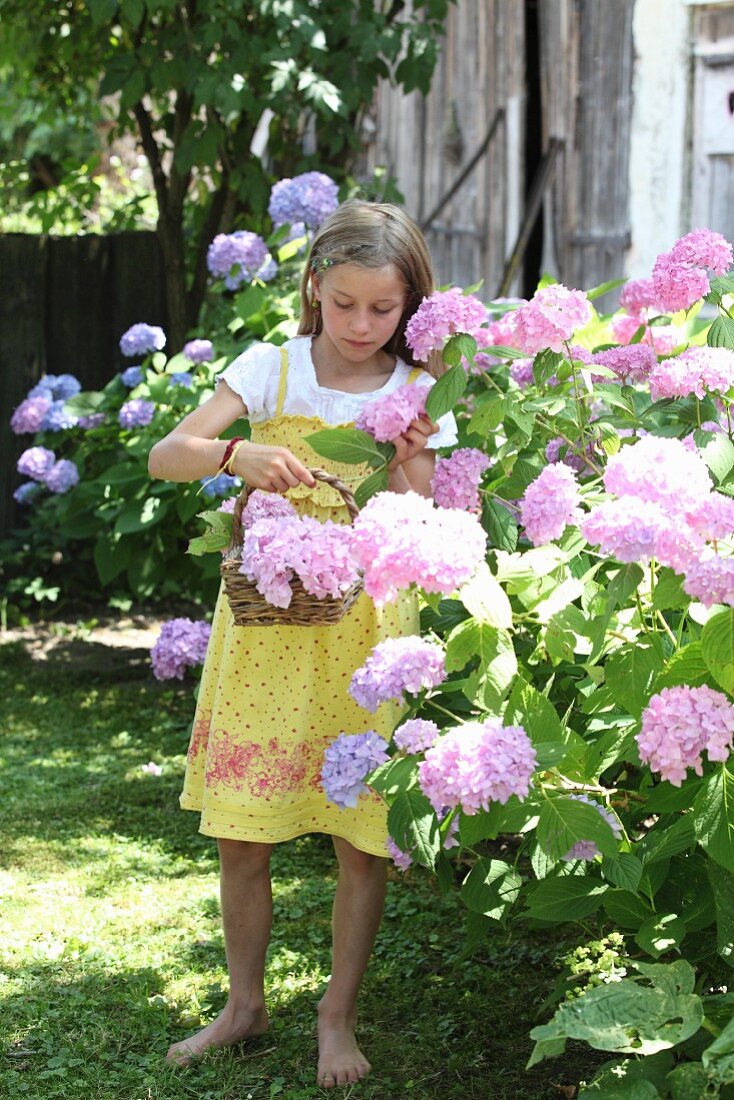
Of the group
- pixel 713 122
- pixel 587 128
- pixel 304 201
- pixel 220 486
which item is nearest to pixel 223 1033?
pixel 220 486

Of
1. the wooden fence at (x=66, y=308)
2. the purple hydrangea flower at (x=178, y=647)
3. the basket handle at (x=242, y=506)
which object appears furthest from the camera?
the wooden fence at (x=66, y=308)

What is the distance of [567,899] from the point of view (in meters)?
1.95

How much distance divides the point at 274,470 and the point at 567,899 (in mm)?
733

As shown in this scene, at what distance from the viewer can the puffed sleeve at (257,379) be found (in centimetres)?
233

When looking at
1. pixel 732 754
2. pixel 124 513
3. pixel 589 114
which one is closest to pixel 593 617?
pixel 732 754

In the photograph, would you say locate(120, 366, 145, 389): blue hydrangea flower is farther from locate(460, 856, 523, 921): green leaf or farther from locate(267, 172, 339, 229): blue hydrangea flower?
locate(460, 856, 523, 921): green leaf

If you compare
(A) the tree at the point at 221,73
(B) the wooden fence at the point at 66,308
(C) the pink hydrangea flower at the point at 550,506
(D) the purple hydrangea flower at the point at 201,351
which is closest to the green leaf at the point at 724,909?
(C) the pink hydrangea flower at the point at 550,506

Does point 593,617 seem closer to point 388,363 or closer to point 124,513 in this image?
point 388,363

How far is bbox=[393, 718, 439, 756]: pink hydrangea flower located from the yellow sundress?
46 centimetres

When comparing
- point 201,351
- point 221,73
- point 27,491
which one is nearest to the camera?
point 201,351

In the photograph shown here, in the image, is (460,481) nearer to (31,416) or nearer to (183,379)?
(183,379)

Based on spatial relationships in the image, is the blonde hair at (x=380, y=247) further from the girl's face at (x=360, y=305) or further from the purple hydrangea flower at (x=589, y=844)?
the purple hydrangea flower at (x=589, y=844)

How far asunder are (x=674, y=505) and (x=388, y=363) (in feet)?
2.98

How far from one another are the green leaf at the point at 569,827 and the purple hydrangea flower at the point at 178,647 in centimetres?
210
